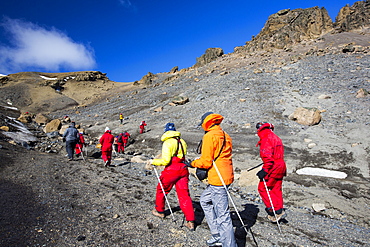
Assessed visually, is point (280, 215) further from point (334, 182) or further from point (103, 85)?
point (103, 85)

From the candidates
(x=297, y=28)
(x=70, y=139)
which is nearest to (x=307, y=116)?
(x=70, y=139)

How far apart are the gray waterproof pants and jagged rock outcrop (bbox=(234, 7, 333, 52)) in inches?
2079

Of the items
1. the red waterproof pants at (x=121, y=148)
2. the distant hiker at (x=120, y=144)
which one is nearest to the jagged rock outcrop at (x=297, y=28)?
the distant hiker at (x=120, y=144)

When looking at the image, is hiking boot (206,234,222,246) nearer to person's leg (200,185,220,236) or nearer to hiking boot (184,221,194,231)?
person's leg (200,185,220,236)

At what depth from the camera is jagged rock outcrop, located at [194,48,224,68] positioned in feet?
192

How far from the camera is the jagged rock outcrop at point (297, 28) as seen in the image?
50.0m

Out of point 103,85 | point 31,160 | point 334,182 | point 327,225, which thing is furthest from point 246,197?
point 103,85

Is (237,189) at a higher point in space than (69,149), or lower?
lower

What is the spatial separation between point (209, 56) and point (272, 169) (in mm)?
58872

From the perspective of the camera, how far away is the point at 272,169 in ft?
14.8

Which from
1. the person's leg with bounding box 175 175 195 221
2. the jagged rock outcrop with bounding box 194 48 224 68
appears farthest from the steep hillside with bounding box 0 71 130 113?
the person's leg with bounding box 175 175 195 221

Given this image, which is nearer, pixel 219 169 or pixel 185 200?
pixel 219 169

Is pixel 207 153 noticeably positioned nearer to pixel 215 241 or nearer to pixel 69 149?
pixel 215 241

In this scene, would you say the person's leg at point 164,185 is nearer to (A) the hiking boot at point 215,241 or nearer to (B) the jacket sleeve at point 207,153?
(B) the jacket sleeve at point 207,153
